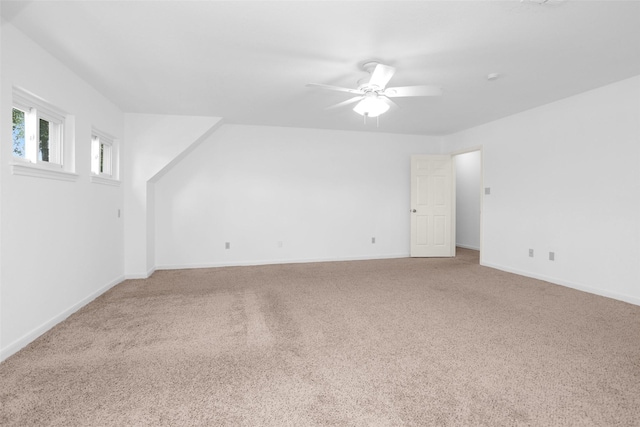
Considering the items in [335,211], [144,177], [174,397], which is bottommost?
[174,397]

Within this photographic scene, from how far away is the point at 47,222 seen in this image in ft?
8.91

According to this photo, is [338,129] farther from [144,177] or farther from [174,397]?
[174,397]

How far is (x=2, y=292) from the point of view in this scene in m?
2.19

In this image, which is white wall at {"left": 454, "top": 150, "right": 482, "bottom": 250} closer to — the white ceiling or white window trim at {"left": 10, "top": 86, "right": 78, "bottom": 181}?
the white ceiling

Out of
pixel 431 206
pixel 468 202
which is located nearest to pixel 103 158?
pixel 431 206

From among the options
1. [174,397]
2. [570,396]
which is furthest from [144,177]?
[570,396]

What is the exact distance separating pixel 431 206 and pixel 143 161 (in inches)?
202

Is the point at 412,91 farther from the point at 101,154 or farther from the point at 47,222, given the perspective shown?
the point at 101,154

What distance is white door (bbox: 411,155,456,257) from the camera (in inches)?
247

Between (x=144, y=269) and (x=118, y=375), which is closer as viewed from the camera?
(x=118, y=375)

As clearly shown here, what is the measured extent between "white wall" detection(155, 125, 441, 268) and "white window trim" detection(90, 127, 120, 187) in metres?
0.85

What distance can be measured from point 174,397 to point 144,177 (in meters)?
3.75

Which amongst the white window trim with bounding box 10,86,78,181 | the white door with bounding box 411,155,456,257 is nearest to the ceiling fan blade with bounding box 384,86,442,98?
the white window trim with bounding box 10,86,78,181

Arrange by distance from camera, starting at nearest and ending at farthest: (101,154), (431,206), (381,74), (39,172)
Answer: (39,172)
(381,74)
(101,154)
(431,206)
